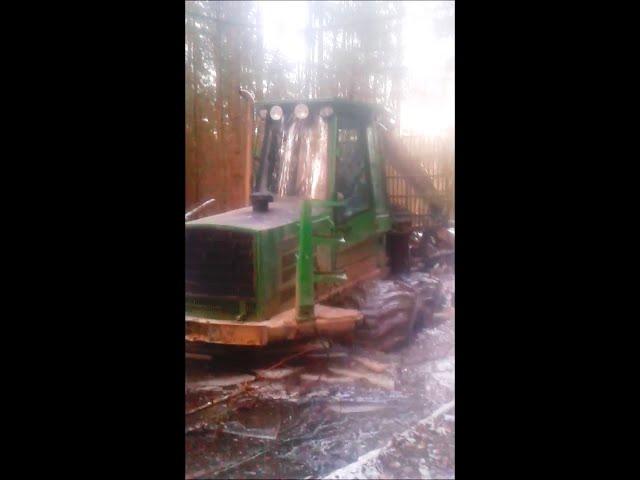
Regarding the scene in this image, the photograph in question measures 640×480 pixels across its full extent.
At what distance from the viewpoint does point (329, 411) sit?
2.45 meters

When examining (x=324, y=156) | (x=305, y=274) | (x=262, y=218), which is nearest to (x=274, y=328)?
(x=305, y=274)

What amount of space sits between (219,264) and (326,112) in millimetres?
952

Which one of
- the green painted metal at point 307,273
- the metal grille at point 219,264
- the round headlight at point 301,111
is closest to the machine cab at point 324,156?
the round headlight at point 301,111

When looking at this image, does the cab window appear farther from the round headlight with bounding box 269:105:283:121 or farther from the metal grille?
the metal grille

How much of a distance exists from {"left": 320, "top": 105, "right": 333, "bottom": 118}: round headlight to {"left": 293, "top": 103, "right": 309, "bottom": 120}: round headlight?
8 cm

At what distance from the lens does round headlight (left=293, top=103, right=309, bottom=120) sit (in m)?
2.57

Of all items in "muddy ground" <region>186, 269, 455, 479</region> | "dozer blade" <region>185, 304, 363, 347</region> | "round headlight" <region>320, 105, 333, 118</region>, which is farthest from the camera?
"round headlight" <region>320, 105, 333, 118</region>

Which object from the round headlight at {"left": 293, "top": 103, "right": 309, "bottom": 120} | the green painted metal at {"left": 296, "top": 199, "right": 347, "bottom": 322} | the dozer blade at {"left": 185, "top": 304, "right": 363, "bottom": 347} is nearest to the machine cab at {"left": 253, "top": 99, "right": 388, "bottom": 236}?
the round headlight at {"left": 293, "top": 103, "right": 309, "bottom": 120}

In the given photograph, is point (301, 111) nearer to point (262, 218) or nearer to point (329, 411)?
point (262, 218)

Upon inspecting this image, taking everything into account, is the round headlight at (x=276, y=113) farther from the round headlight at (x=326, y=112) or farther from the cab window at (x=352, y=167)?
the cab window at (x=352, y=167)

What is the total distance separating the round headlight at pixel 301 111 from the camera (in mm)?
2573

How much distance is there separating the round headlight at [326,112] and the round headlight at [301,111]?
0.08m
